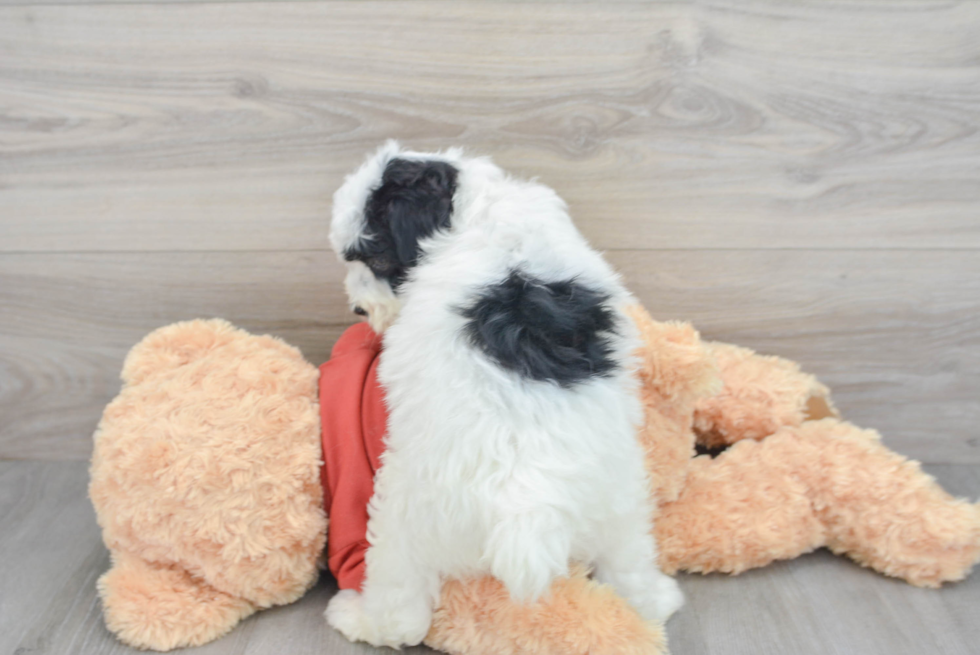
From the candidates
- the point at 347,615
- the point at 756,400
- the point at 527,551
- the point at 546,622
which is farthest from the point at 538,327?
the point at 756,400

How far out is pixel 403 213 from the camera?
864mm

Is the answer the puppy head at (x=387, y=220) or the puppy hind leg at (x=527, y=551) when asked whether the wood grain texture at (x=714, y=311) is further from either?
the puppy hind leg at (x=527, y=551)

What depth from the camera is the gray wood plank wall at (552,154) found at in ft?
3.74

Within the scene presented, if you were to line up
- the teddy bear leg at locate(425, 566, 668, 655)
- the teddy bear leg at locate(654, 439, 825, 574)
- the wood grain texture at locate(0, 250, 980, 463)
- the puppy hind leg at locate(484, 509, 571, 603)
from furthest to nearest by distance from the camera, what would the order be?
the wood grain texture at locate(0, 250, 980, 463) → the teddy bear leg at locate(654, 439, 825, 574) → the teddy bear leg at locate(425, 566, 668, 655) → the puppy hind leg at locate(484, 509, 571, 603)

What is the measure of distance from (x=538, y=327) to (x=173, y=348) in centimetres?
67

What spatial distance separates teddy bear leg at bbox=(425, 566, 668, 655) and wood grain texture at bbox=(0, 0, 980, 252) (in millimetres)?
631

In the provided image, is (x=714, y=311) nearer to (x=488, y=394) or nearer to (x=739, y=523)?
(x=739, y=523)

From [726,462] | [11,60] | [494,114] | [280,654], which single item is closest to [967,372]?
[726,462]

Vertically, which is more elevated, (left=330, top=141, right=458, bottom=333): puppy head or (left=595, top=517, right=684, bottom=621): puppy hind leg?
(left=330, top=141, right=458, bottom=333): puppy head

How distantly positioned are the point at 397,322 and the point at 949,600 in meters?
0.87

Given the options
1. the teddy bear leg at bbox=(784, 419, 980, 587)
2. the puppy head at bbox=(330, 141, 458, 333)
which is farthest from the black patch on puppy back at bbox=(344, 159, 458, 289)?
the teddy bear leg at bbox=(784, 419, 980, 587)

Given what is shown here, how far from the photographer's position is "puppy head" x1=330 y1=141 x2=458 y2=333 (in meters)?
0.86

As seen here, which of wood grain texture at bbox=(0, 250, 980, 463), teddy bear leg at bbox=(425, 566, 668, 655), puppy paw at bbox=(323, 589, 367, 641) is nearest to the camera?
teddy bear leg at bbox=(425, 566, 668, 655)

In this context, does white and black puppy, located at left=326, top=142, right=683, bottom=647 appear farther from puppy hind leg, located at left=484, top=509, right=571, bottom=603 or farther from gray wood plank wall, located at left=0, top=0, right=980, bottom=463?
gray wood plank wall, located at left=0, top=0, right=980, bottom=463
